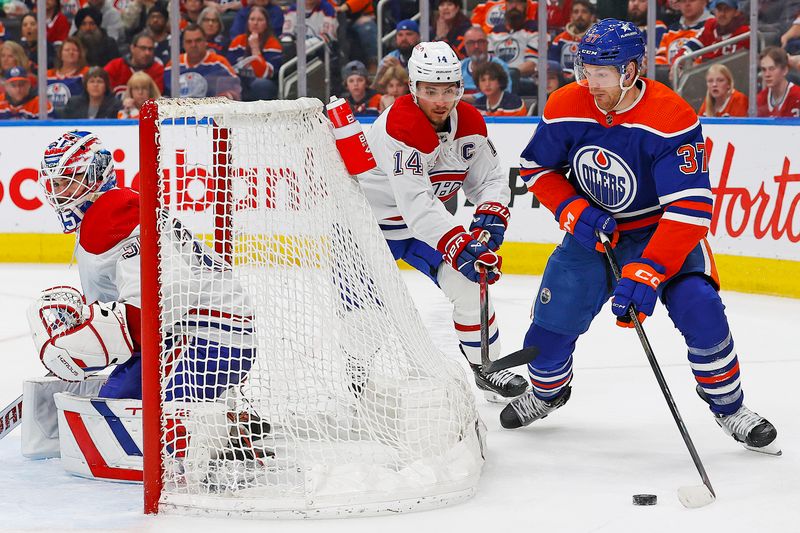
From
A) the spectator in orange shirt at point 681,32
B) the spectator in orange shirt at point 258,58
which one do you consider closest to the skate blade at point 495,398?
the spectator in orange shirt at point 681,32

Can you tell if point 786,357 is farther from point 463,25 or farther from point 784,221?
point 463,25

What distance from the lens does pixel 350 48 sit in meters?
6.28

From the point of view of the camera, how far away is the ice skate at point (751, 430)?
9.52 ft

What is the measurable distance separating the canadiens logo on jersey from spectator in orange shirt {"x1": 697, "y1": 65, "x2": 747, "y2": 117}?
297 cm

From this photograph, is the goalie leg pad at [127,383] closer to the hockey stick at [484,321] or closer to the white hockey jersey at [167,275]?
the white hockey jersey at [167,275]

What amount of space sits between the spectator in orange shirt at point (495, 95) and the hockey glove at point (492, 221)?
2837 millimetres

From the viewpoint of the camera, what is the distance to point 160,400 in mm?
2471

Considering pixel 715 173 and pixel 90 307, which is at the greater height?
pixel 90 307

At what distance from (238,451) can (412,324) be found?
0.49 metres

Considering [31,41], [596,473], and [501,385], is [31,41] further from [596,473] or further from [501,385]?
[596,473]

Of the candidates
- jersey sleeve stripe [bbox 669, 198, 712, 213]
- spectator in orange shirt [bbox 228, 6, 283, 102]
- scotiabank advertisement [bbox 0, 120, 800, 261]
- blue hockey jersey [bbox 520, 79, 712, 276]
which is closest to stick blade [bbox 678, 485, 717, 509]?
blue hockey jersey [bbox 520, 79, 712, 276]

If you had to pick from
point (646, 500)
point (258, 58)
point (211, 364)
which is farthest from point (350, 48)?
point (646, 500)

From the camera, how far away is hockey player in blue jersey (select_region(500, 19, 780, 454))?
109 inches

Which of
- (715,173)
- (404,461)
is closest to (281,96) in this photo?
(715,173)
